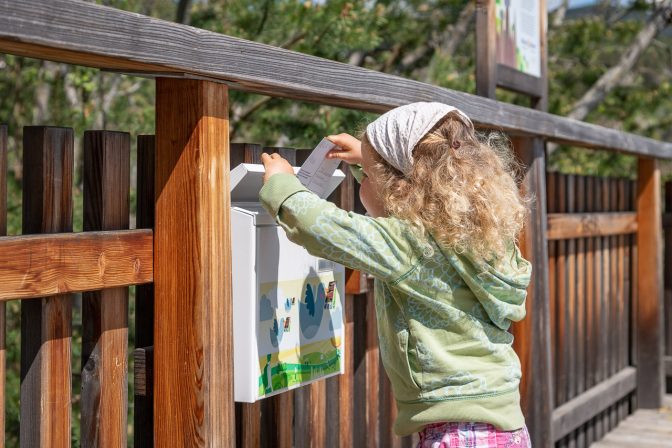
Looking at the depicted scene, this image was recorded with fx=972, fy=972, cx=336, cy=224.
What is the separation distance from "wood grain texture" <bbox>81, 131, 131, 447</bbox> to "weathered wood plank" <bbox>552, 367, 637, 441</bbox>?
9.52ft

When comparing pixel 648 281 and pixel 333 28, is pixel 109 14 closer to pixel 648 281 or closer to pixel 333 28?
pixel 333 28

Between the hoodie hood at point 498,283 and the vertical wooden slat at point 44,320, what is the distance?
915 millimetres

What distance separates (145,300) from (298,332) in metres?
0.43

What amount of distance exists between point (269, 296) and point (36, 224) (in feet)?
2.08

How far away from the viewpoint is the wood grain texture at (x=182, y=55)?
1.70m

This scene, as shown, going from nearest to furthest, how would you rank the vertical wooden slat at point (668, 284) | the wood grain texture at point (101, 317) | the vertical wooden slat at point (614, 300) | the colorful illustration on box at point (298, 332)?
the wood grain texture at point (101, 317) < the colorful illustration on box at point (298, 332) < the vertical wooden slat at point (614, 300) < the vertical wooden slat at point (668, 284)

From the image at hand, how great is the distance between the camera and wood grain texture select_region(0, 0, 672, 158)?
1.70m

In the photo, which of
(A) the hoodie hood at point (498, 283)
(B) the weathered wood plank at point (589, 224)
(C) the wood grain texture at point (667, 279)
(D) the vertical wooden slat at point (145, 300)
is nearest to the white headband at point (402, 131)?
(A) the hoodie hood at point (498, 283)

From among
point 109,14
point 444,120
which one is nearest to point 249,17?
point 444,120

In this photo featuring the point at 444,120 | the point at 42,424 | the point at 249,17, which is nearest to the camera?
the point at 42,424

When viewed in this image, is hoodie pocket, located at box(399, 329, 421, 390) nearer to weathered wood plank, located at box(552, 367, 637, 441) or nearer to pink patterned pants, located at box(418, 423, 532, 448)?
pink patterned pants, located at box(418, 423, 532, 448)

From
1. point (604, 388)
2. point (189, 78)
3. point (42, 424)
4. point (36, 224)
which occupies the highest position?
point (189, 78)

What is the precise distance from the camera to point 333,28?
584cm

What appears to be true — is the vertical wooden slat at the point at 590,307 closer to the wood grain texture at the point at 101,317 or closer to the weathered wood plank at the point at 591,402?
the weathered wood plank at the point at 591,402
